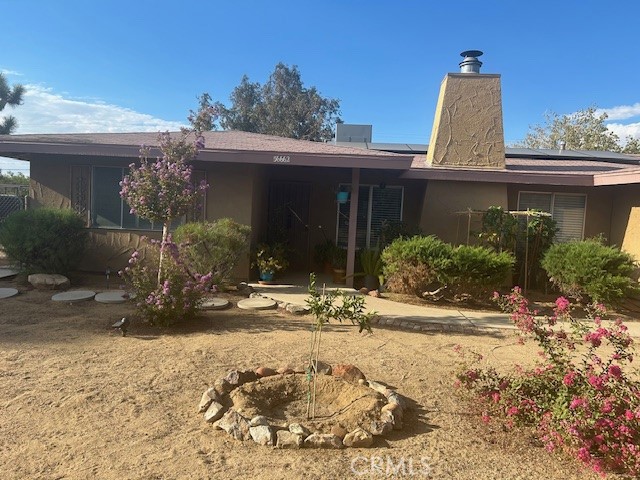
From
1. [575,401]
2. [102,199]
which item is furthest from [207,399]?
[102,199]

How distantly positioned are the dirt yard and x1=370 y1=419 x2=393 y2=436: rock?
60mm

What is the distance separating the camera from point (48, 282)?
789 cm

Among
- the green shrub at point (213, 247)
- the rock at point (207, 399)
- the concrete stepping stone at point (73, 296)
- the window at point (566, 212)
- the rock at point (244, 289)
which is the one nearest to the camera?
the rock at point (207, 399)

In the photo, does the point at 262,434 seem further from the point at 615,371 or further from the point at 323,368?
the point at 615,371

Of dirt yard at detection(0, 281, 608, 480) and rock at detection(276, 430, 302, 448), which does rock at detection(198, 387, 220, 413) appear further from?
rock at detection(276, 430, 302, 448)

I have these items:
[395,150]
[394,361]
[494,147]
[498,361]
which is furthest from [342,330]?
[395,150]

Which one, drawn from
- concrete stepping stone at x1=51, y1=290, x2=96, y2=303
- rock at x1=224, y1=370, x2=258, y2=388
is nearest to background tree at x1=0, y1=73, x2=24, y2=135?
concrete stepping stone at x1=51, y1=290, x2=96, y2=303

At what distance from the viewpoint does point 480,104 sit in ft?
36.2

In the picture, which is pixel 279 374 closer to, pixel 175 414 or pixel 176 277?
pixel 175 414

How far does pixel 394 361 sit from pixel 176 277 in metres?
2.89

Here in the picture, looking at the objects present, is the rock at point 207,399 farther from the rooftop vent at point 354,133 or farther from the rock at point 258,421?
the rooftop vent at point 354,133

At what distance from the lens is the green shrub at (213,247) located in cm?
748

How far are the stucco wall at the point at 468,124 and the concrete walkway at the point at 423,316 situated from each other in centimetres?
406

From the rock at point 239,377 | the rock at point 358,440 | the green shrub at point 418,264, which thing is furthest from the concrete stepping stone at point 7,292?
the rock at point 358,440
